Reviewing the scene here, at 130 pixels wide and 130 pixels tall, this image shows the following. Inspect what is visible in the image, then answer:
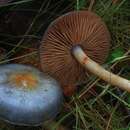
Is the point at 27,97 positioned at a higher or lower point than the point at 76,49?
lower

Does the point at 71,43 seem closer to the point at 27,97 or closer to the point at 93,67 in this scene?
the point at 93,67

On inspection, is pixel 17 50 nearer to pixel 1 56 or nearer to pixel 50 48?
pixel 1 56

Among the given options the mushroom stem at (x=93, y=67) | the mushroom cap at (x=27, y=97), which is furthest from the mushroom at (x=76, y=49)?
the mushroom cap at (x=27, y=97)

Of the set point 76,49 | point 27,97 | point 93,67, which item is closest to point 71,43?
point 76,49

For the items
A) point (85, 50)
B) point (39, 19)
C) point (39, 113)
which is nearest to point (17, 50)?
point (39, 19)

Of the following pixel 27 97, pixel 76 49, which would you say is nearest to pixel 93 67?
pixel 76 49

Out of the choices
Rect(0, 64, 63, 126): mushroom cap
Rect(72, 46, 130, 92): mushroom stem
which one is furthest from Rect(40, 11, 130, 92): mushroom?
Rect(0, 64, 63, 126): mushroom cap

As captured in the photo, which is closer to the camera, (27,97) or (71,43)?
(27,97)

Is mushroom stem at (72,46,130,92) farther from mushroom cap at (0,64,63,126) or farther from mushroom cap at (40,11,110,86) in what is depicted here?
mushroom cap at (0,64,63,126)

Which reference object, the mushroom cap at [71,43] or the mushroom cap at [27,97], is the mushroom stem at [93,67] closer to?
the mushroom cap at [71,43]
